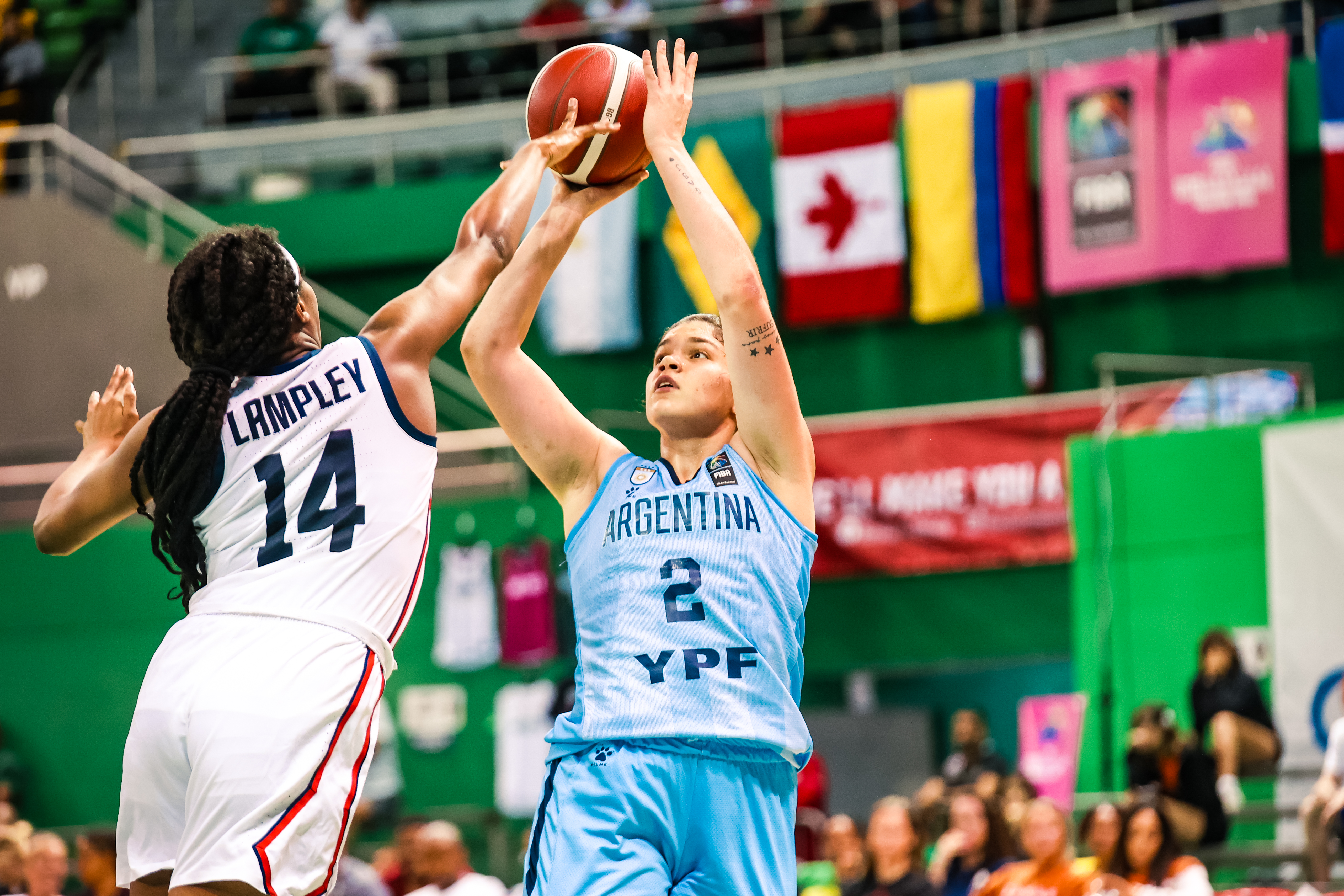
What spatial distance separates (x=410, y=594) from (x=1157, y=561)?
9.39 m

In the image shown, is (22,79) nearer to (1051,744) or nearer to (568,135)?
(1051,744)

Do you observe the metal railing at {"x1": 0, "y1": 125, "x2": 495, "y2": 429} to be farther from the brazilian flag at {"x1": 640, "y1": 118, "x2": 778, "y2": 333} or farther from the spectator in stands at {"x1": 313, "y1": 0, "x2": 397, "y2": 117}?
the brazilian flag at {"x1": 640, "y1": 118, "x2": 778, "y2": 333}

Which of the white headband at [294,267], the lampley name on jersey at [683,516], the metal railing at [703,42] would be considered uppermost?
the metal railing at [703,42]

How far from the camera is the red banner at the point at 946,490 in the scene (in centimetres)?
1372

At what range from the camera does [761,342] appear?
12.9ft

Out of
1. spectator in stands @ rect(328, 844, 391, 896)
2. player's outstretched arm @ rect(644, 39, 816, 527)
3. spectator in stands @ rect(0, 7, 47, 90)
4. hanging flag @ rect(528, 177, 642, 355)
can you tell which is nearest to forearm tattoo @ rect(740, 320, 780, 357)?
player's outstretched arm @ rect(644, 39, 816, 527)

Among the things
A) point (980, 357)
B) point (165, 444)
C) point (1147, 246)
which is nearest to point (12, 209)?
point (980, 357)

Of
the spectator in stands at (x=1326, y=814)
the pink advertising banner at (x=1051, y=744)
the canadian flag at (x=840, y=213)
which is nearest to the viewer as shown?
the spectator in stands at (x=1326, y=814)

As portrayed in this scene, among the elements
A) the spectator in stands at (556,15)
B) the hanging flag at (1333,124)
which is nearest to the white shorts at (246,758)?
the hanging flag at (1333,124)

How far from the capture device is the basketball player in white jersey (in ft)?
11.2

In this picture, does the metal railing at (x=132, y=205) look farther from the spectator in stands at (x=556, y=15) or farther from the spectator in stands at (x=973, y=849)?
the spectator in stands at (x=973, y=849)

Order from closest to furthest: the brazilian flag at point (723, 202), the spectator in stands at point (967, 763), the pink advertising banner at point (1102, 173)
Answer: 1. the spectator in stands at point (967, 763)
2. the pink advertising banner at point (1102, 173)
3. the brazilian flag at point (723, 202)

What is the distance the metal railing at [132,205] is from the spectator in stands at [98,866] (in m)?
6.18

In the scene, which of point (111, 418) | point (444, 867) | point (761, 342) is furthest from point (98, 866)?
point (761, 342)
